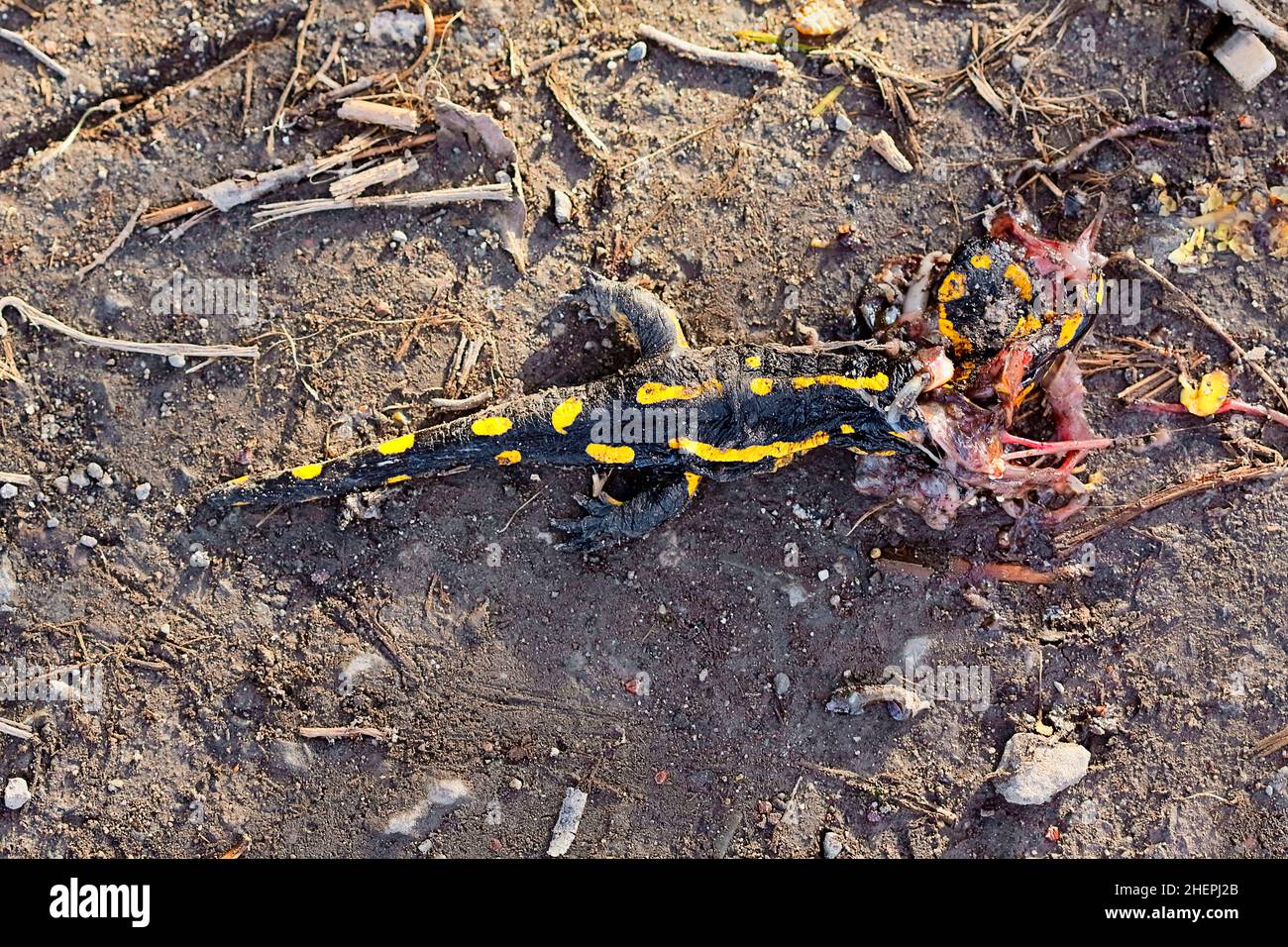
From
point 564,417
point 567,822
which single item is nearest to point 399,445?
point 564,417

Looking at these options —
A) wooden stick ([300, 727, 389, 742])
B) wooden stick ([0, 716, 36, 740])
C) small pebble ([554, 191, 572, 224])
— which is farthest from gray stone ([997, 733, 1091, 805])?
wooden stick ([0, 716, 36, 740])

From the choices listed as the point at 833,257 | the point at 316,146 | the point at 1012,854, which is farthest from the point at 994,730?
the point at 316,146

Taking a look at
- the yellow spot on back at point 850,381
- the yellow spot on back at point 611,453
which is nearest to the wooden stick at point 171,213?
the yellow spot on back at point 611,453

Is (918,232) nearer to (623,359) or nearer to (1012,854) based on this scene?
(623,359)

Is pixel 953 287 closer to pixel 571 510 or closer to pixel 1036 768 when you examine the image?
pixel 571 510

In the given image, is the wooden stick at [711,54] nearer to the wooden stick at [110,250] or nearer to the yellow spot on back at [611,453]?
the yellow spot on back at [611,453]

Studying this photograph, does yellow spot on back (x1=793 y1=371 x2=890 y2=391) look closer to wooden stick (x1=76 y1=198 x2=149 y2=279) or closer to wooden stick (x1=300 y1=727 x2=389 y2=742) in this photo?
wooden stick (x1=300 y1=727 x2=389 y2=742)
